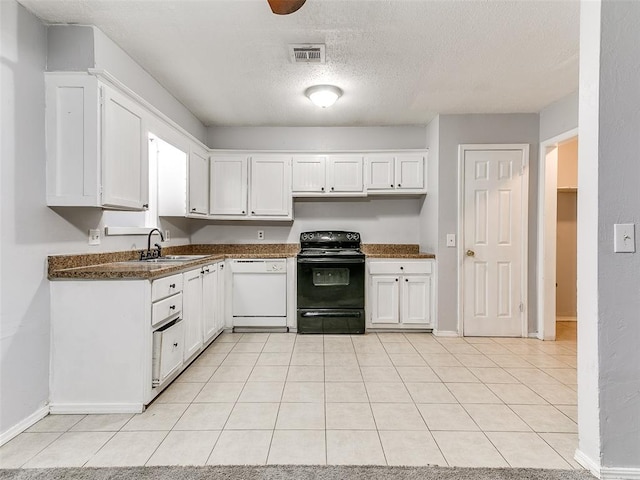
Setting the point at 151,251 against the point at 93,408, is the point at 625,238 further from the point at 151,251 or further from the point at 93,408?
the point at 151,251

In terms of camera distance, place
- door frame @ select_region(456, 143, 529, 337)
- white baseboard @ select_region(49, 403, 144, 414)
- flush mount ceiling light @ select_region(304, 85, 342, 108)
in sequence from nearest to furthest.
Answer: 1. white baseboard @ select_region(49, 403, 144, 414)
2. flush mount ceiling light @ select_region(304, 85, 342, 108)
3. door frame @ select_region(456, 143, 529, 337)

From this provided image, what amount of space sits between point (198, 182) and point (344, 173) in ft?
5.49

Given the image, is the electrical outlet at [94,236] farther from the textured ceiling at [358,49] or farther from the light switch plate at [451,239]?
the light switch plate at [451,239]

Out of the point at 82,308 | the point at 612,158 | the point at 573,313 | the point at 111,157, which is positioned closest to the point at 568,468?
the point at 612,158

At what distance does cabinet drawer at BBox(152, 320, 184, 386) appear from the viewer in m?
2.26

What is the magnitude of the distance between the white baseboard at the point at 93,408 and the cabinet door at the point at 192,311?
0.63m

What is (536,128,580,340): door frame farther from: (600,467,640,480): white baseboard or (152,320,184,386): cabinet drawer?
(152,320,184,386): cabinet drawer

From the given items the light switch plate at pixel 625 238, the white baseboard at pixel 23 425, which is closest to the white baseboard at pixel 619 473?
the light switch plate at pixel 625 238

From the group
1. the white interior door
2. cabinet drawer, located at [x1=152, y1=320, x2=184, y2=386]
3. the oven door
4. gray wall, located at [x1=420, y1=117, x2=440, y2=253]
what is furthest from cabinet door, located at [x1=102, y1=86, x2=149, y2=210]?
the white interior door

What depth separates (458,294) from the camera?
150 inches

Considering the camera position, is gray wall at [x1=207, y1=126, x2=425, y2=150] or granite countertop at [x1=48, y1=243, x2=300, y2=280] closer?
granite countertop at [x1=48, y1=243, x2=300, y2=280]

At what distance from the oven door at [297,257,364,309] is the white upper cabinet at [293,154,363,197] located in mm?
857

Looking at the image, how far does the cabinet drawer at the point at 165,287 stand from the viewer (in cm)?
227

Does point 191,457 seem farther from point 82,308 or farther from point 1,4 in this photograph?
point 1,4
